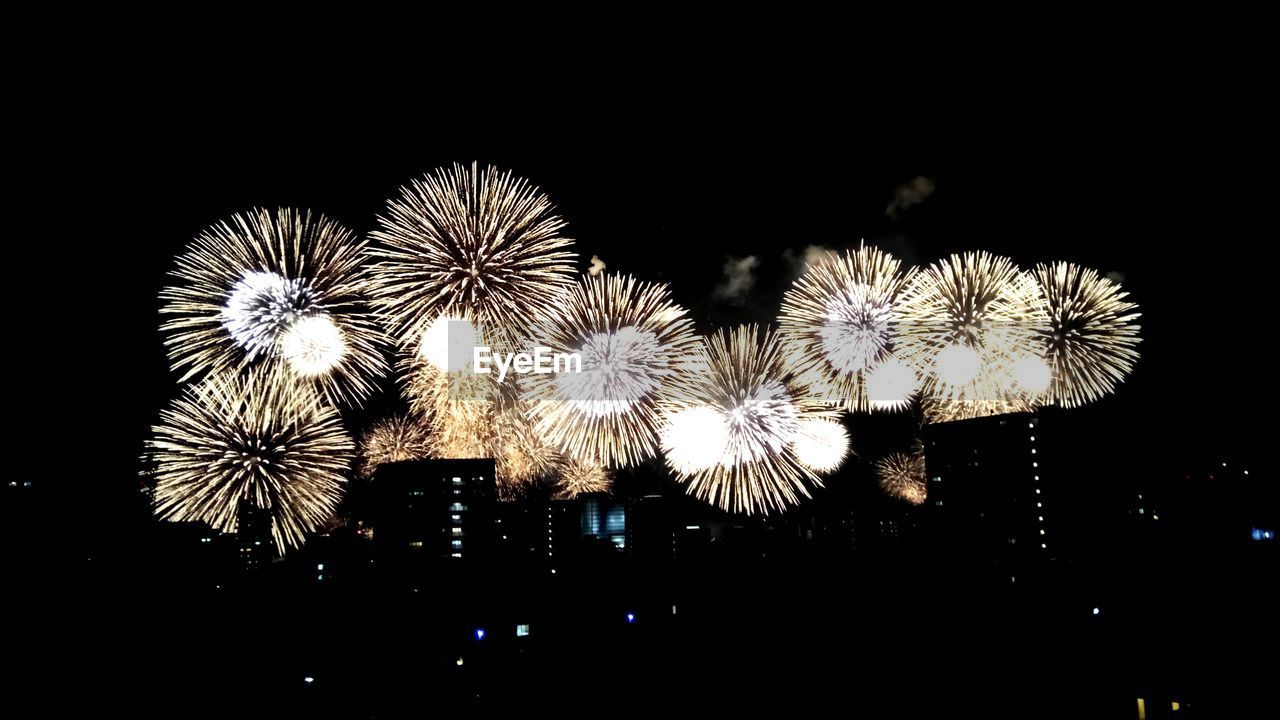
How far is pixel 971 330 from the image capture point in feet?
106

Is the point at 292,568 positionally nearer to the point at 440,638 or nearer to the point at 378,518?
the point at 378,518

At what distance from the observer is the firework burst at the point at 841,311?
108 ft

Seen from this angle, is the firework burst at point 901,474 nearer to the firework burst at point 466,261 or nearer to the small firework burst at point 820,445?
the small firework burst at point 820,445

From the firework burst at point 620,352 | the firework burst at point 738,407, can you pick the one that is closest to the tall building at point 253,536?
the firework burst at point 620,352

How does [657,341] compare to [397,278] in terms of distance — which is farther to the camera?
[657,341]

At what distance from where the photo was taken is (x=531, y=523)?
33.1m

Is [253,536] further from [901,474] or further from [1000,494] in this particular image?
[901,474]

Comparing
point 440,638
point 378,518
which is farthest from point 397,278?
point 440,638

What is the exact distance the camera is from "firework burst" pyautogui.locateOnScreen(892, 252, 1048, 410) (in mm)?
31672

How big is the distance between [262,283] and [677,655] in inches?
679

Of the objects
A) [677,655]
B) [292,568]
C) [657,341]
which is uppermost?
[657,341]

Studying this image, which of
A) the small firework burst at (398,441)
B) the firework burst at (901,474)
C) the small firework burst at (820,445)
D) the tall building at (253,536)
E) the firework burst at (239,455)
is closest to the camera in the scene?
the tall building at (253,536)

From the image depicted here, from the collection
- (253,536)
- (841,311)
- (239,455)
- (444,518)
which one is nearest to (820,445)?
(841,311)

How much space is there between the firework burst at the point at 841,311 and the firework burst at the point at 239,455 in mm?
16737
